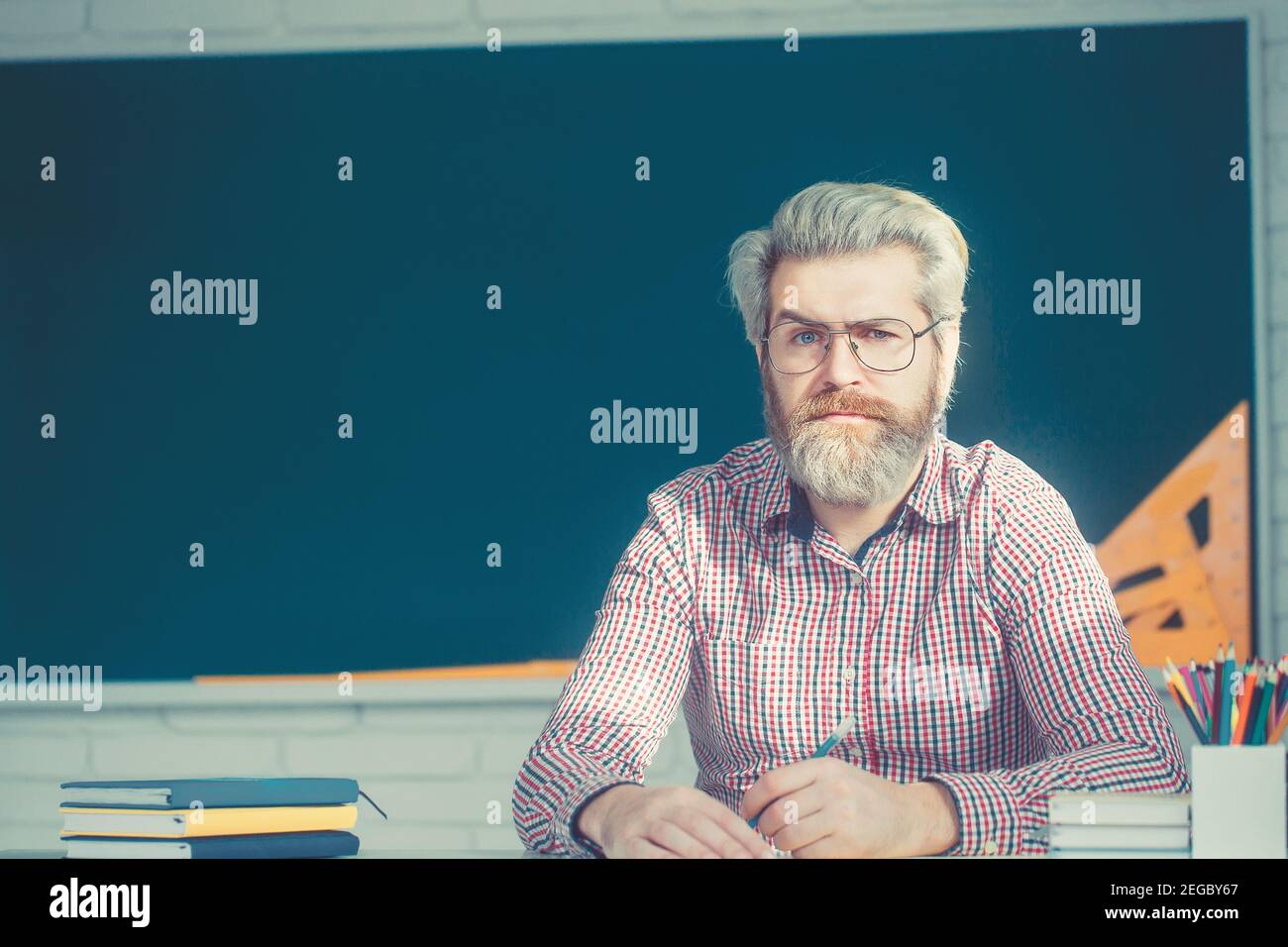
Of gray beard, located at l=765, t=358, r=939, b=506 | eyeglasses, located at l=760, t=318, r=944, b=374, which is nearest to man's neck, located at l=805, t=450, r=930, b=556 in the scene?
gray beard, located at l=765, t=358, r=939, b=506

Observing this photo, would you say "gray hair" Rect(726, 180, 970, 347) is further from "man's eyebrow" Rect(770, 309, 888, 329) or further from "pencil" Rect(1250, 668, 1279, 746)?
"pencil" Rect(1250, 668, 1279, 746)

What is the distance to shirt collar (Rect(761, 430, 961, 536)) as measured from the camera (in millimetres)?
1603

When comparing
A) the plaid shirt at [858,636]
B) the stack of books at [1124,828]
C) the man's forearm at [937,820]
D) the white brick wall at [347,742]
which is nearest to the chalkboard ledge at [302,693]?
the white brick wall at [347,742]

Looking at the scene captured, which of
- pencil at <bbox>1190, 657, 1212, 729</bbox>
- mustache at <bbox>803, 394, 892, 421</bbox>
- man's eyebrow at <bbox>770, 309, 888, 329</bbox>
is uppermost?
man's eyebrow at <bbox>770, 309, 888, 329</bbox>

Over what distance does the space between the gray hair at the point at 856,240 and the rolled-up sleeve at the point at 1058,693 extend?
1.05 ft

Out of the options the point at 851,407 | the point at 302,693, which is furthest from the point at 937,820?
the point at 302,693

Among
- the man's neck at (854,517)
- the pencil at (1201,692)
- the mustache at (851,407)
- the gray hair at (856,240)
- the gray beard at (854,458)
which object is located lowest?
the pencil at (1201,692)

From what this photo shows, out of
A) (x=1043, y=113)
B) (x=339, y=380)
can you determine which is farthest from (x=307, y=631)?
(x=1043, y=113)

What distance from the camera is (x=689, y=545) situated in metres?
1.62

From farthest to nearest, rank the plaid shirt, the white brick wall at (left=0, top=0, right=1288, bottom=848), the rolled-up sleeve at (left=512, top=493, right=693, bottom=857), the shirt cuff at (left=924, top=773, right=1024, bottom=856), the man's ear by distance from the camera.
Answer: the white brick wall at (left=0, top=0, right=1288, bottom=848)
the man's ear
the plaid shirt
the rolled-up sleeve at (left=512, top=493, right=693, bottom=857)
the shirt cuff at (left=924, top=773, right=1024, bottom=856)

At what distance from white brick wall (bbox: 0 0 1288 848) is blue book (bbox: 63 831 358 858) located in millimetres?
860

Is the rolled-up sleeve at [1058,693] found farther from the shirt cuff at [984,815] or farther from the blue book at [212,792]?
the blue book at [212,792]

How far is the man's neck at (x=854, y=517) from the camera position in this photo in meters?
1.64

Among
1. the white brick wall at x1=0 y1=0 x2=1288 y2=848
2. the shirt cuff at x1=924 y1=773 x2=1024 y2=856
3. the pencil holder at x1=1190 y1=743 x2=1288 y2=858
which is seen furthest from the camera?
the white brick wall at x1=0 y1=0 x2=1288 y2=848
